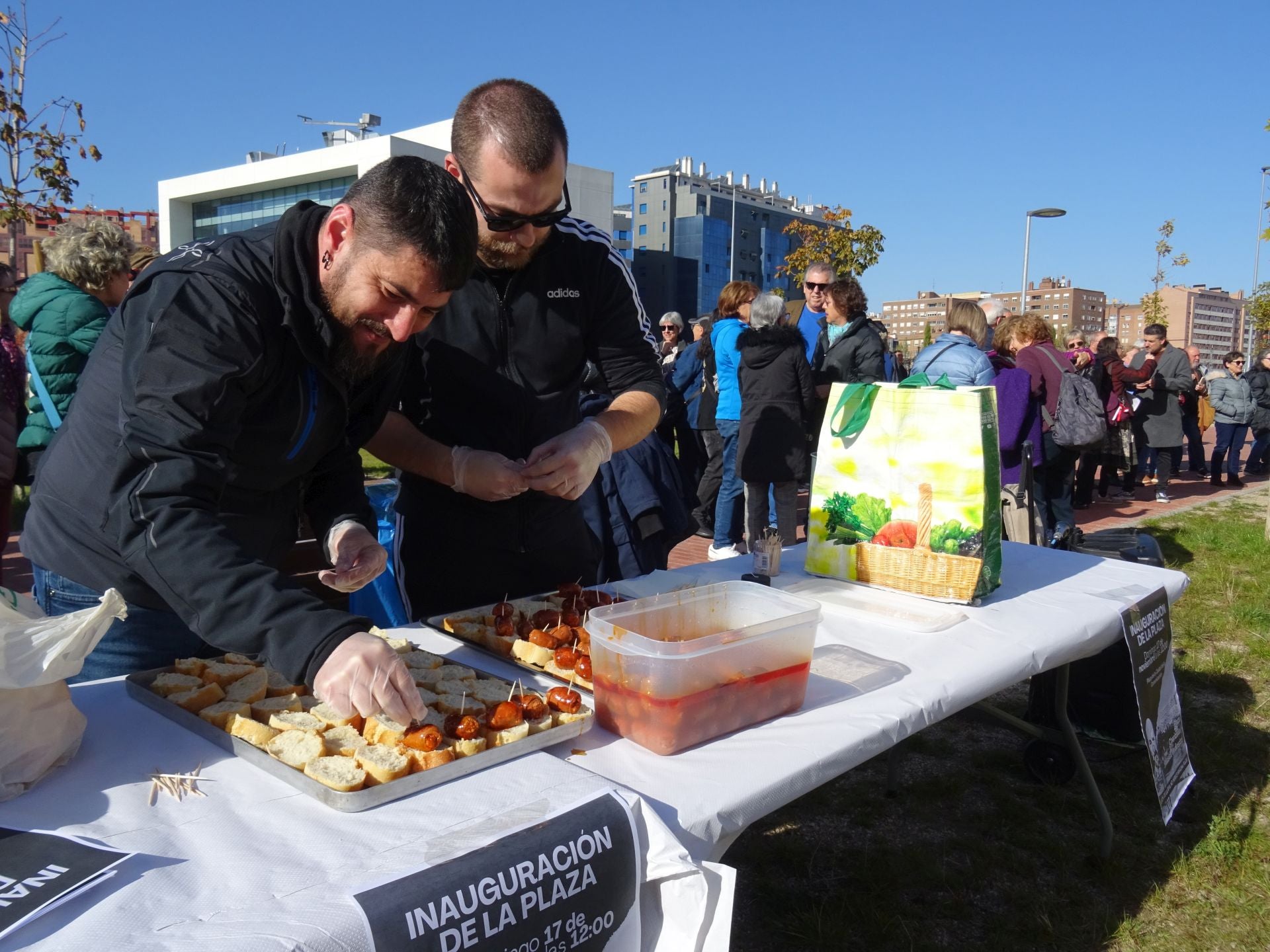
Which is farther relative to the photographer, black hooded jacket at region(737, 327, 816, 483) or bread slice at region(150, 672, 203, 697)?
black hooded jacket at region(737, 327, 816, 483)

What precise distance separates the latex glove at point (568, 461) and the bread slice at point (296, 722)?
75cm

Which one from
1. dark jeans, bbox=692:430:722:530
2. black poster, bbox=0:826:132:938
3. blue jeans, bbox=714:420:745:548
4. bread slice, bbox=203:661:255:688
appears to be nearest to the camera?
black poster, bbox=0:826:132:938

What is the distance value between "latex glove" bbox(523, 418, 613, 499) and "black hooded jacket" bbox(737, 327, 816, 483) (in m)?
3.82

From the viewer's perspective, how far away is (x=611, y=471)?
3.39m

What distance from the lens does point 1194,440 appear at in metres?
12.0

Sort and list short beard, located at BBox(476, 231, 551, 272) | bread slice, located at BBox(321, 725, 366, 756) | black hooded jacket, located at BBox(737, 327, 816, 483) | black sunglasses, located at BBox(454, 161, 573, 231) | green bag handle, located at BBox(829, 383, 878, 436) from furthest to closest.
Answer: black hooded jacket, located at BBox(737, 327, 816, 483), green bag handle, located at BBox(829, 383, 878, 436), short beard, located at BBox(476, 231, 551, 272), black sunglasses, located at BBox(454, 161, 573, 231), bread slice, located at BBox(321, 725, 366, 756)

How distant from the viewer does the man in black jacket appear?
4.00 feet

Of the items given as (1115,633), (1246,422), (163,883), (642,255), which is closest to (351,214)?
(163,883)

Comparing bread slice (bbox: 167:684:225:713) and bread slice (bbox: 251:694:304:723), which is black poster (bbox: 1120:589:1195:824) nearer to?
bread slice (bbox: 251:694:304:723)

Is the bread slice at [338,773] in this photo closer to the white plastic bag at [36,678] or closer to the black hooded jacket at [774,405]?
the white plastic bag at [36,678]

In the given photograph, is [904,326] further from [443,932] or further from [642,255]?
[443,932]

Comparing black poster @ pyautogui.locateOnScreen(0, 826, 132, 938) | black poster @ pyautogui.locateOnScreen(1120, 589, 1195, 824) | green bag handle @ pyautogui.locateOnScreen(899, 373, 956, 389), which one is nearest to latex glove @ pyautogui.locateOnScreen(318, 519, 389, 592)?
black poster @ pyautogui.locateOnScreen(0, 826, 132, 938)

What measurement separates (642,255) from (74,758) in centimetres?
6050

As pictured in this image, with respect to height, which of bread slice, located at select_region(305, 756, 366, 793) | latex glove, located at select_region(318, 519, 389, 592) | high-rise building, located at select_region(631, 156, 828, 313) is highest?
high-rise building, located at select_region(631, 156, 828, 313)
